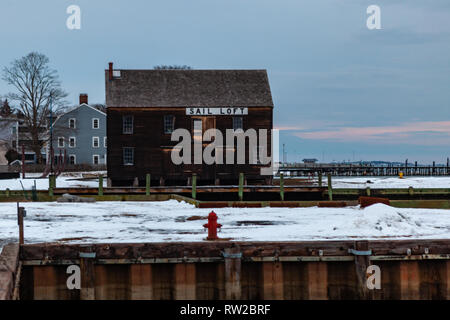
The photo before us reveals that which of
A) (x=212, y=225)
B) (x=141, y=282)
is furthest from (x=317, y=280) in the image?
(x=141, y=282)

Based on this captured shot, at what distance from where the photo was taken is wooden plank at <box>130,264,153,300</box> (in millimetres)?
11109

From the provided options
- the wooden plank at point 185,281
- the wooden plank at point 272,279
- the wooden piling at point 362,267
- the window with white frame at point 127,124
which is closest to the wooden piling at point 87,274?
the wooden plank at point 185,281

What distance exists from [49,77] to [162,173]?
117ft

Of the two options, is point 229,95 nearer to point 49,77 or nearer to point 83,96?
point 49,77

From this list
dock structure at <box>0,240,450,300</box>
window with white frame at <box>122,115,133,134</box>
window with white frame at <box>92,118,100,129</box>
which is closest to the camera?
dock structure at <box>0,240,450,300</box>

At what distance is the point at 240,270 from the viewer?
11141 mm

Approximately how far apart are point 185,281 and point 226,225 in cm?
552

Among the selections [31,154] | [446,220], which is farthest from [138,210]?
[31,154]

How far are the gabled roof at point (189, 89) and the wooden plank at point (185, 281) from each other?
36.6 metres

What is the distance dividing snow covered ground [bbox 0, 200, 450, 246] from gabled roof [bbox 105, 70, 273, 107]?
2601 centimetres

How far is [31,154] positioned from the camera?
96.4 m

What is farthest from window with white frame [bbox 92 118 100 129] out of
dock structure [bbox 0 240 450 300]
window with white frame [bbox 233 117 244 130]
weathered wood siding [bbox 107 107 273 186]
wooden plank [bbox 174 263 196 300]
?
wooden plank [bbox 174 263 196 300]

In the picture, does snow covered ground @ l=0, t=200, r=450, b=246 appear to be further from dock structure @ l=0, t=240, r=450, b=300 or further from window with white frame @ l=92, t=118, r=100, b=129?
window with white frame @ l=92, t=118, r=100, b=129

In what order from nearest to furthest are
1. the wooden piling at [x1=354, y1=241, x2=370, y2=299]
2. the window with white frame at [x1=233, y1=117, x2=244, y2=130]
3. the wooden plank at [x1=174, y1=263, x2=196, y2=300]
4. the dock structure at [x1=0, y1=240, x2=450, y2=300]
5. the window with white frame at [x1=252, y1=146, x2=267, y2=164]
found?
the dock structure at [x1=0, y1=240, x2=450, y2=300], the wooden plank at [x1=174, y1=263, x2=196, y2=300], the wooden piling at [x1=354, y1=241, x2=370, y2=299], the window with white frame at [x1=233, y1=117, x2=244, y2=130], the window with white frame at [x1=252, y1=146, x2=267, y2=164]
